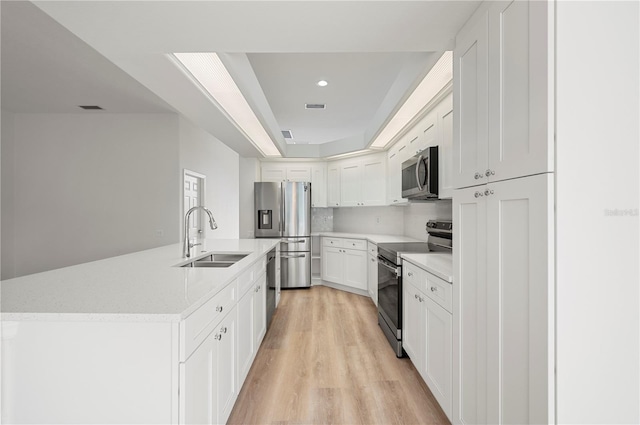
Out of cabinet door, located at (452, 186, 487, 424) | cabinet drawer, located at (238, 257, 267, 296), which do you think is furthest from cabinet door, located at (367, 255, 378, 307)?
cabinet door, located at (452, 186, 487, 424)

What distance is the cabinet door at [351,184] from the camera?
5.08 m

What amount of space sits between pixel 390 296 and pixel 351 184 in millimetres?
2702

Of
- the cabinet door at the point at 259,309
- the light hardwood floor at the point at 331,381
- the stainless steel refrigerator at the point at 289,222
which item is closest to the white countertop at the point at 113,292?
the cabinet door at the point at 259,309

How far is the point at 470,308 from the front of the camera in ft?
4.97

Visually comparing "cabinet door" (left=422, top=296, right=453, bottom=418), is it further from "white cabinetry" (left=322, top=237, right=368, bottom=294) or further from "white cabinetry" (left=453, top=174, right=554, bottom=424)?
"white cabinetry" (left=322, top=237, right=368, bottom=294)

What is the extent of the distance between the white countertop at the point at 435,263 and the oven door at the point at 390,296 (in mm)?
274

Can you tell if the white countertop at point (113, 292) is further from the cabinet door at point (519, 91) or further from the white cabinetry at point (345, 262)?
the white cabinetry at point (345, 262)

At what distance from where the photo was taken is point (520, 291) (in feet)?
3.73

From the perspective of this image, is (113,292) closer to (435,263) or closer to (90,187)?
(435,263)

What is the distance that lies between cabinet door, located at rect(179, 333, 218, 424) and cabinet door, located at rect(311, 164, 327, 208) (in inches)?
165
